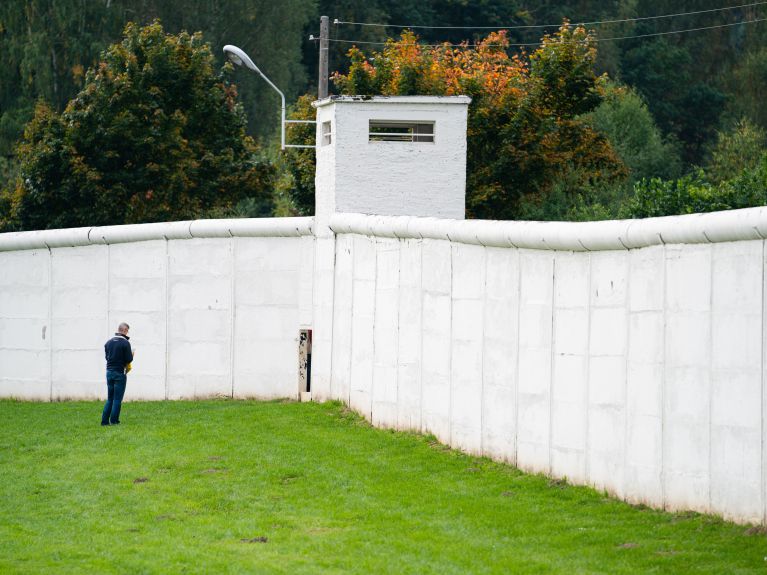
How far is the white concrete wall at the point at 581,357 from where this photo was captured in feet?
35.9

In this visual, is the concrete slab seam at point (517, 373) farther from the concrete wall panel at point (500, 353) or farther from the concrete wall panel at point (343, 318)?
the concrete wall panel at point (343, 318)

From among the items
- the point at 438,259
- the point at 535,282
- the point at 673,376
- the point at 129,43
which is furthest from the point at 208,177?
the point at 673,376

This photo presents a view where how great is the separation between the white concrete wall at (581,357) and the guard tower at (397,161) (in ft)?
6.50

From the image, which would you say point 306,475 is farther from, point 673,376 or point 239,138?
point 239,138

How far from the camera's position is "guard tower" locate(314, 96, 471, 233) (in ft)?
69.3

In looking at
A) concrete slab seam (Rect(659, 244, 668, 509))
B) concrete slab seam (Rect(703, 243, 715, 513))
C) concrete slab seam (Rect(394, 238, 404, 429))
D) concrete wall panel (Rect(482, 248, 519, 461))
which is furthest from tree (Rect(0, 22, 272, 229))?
concrete slab seam (Rect(703, 243, 715, 513))

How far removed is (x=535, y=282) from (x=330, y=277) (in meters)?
7.29

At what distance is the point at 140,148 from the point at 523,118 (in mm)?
10065

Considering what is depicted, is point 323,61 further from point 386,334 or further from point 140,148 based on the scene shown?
point 386,334

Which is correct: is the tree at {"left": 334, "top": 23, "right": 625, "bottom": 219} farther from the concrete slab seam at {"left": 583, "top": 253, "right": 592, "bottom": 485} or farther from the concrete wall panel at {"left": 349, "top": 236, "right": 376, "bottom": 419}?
the concrete slab seam at {"left": 583, "top": 253, "right": 592, "bottom": 485}

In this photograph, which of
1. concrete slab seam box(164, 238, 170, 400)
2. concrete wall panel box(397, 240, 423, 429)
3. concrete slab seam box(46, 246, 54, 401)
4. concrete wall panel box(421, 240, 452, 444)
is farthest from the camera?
concrete slab seam box(46, 246, 54, 401)

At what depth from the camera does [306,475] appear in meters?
15.0

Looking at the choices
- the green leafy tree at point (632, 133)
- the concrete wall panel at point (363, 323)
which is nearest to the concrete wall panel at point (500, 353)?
the concrete wall panel at point (363, 323)

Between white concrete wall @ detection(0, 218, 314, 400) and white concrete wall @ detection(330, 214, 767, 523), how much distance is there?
323 centimetres
